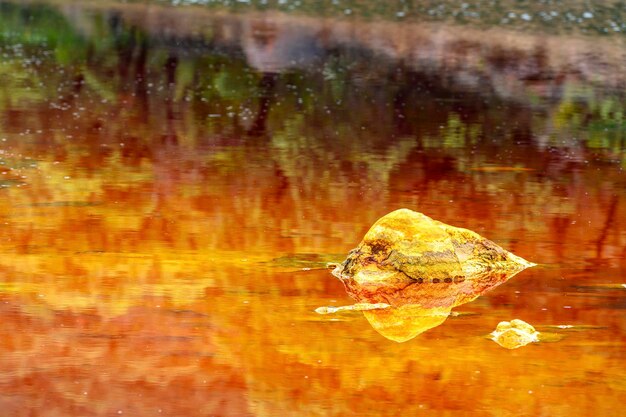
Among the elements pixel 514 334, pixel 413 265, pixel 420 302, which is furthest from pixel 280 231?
pixel 514 334

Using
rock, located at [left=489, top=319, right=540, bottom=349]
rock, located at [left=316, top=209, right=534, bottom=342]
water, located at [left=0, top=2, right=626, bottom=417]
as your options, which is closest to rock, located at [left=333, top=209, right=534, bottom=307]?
rock, located at [left=316, top=209, right=534, bottom=342]

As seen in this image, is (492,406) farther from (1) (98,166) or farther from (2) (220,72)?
(2) (220,72)

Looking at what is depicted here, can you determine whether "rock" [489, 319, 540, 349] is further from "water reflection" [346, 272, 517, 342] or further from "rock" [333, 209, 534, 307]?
"rock" [333, 209, 534, 307]

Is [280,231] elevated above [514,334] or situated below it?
below

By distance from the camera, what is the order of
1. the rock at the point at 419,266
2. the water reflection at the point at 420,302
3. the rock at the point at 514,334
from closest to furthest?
the rock at the point at 514,334 < the water reflection at the point at 420,302 < the rock at the point at 419,266

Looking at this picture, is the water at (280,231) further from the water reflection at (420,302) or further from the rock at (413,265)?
the rock at (413,265)

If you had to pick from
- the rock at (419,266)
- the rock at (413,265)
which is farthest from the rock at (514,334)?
the rock at (413,265)

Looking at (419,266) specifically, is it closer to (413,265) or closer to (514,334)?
(413,265)
